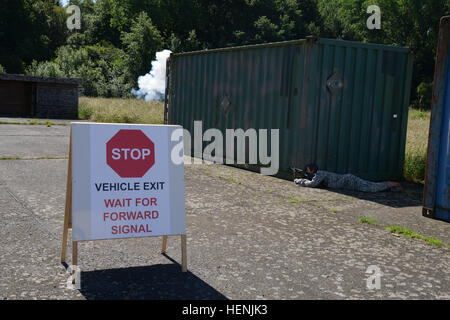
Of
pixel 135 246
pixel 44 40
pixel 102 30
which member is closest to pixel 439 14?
pixel 102 30

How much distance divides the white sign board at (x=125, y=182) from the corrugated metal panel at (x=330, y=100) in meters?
5.29

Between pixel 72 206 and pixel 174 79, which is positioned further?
pixel 174 79

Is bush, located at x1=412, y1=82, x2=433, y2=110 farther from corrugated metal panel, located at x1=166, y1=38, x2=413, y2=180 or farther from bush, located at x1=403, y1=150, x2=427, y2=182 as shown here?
corrugated metal panel, located at x1=166, y1=38, x2=413, y2=180

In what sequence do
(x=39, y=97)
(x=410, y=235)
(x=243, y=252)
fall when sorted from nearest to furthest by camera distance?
(x=243, y=252), (x=410, y=235), (x=39, y=97)

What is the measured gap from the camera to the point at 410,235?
19.0 ft

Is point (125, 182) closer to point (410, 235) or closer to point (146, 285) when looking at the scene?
point (146, 285)

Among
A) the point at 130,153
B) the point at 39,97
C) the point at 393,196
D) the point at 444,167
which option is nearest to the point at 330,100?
the point at 393,196

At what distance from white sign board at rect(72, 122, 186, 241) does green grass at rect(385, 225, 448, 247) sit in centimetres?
305

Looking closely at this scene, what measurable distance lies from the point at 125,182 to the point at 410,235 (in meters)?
3.65
